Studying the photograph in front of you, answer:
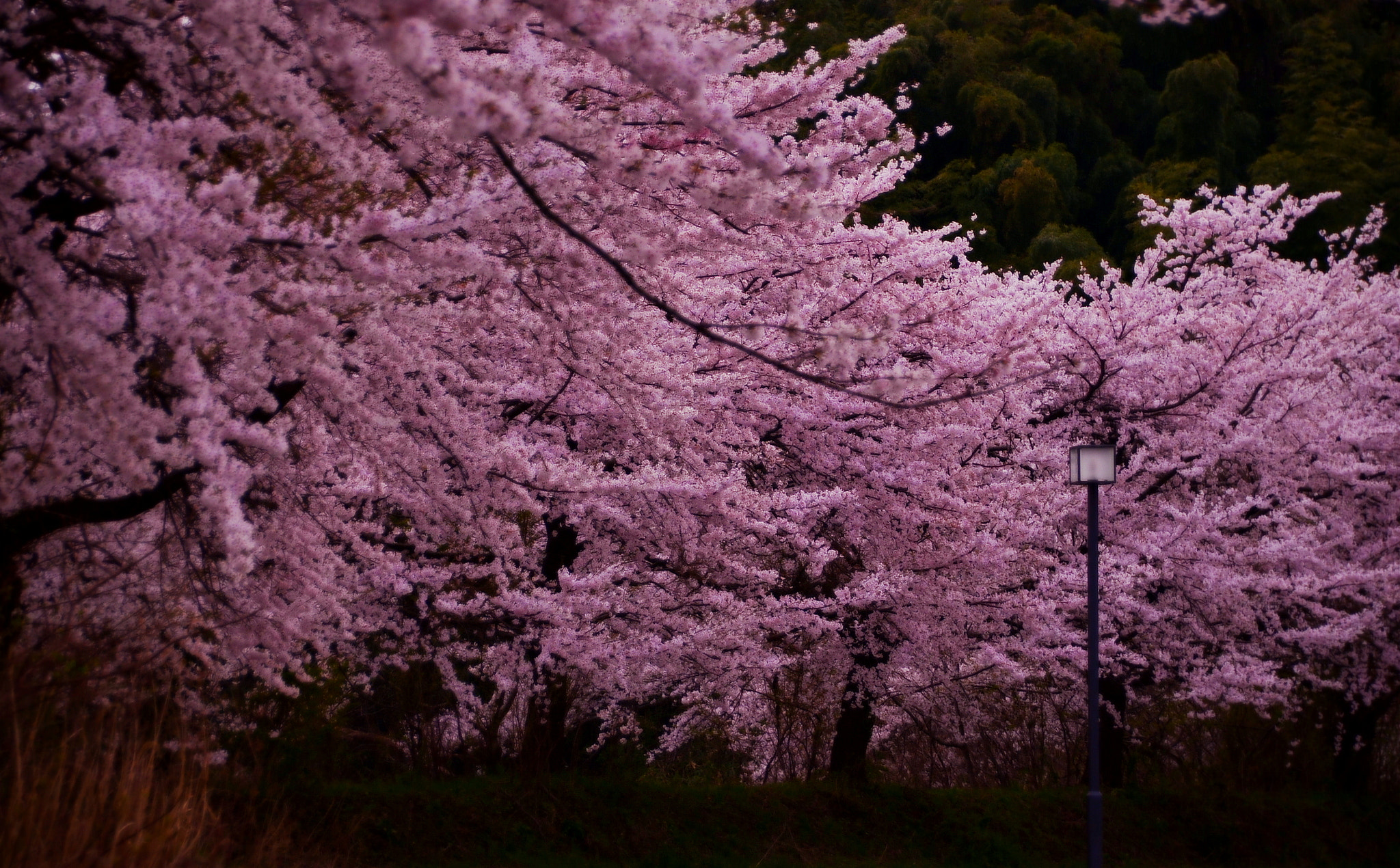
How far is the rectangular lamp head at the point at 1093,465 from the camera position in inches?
388

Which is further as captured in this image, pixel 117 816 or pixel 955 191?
pixel 955 191

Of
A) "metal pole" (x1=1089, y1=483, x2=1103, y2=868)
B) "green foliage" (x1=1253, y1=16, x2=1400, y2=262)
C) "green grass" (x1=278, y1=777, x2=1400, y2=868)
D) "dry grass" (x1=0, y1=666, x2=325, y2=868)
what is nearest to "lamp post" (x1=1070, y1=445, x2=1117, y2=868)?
"metal pole" (x1=1089, y1=483, x2=1103, y2=868)

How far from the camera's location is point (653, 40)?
13.6 feet

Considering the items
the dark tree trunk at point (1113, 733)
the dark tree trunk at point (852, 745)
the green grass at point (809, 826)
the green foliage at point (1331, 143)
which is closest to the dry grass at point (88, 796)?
the green grass at point (809, 826)

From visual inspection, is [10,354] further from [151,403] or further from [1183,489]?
[1183,489]

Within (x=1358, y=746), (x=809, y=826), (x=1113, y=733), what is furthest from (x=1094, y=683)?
(x=1358, y=746)

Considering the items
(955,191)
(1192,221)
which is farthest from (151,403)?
(955,191)

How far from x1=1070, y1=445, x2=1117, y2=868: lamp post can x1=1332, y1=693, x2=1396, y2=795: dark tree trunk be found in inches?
340

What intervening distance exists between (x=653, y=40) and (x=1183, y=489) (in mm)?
11908

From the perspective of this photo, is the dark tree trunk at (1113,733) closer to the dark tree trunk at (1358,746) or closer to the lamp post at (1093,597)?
the dark tree trunk at (1358,746)

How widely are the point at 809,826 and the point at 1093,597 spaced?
4.05 m

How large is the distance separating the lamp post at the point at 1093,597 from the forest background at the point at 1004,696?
290 cm

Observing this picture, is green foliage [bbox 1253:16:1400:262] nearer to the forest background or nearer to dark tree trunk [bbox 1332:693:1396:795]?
the forest background

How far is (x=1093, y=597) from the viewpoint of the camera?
10125 millimetres
